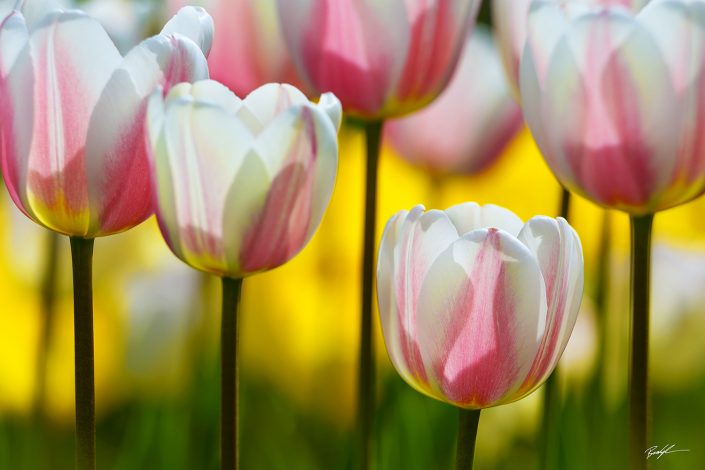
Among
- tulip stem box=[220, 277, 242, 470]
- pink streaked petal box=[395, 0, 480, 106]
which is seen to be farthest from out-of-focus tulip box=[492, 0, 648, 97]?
tulip stem box=[220, 277, 242, 470]

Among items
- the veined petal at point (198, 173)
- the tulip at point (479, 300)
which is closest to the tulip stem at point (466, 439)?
the tulip at point (479, 300)

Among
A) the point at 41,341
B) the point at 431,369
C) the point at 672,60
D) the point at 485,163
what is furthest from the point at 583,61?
the point at 41,341

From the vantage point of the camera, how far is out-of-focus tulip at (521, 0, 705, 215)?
0.54 m

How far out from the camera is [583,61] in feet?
1.79

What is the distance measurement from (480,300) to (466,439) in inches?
2.2

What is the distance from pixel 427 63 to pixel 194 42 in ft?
0.58

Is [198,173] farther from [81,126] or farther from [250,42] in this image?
[250,42]

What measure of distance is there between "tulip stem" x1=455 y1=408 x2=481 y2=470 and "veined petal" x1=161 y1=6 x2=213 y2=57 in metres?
0.19

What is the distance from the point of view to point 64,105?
1.52 ft

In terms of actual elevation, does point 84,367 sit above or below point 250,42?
below

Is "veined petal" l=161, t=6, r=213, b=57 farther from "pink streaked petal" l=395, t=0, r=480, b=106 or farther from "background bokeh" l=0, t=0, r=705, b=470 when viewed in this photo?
"background bokeh" l=0, t=0, r=705, b=470

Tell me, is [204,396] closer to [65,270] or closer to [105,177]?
[65,270]

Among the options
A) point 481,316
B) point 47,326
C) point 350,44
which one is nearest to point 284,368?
point 47,326

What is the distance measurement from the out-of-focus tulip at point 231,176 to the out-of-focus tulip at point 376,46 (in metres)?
0.16
